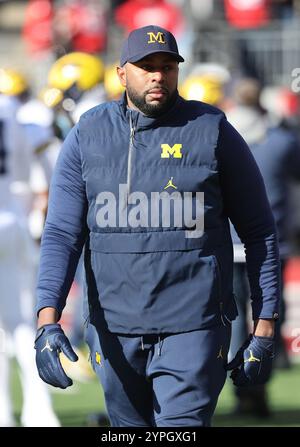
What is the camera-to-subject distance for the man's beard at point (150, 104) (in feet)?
16.9

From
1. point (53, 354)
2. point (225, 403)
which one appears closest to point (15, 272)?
point (225, 403)

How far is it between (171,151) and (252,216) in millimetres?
402

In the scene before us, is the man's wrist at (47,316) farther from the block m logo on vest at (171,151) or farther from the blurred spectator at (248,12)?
the blurred spectator at (248,12)

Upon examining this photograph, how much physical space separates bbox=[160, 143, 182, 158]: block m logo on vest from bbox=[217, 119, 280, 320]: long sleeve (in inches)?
6.2

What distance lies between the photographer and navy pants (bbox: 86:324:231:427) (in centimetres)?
509

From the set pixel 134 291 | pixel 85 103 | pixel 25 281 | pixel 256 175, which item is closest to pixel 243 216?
pixel 256 175

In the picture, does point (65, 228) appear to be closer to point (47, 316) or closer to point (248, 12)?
point (47, 316)

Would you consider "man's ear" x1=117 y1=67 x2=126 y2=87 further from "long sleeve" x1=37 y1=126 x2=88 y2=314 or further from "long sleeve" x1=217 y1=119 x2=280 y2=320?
"long sleeve" x1=217 y1=119 x2=280 y2=320

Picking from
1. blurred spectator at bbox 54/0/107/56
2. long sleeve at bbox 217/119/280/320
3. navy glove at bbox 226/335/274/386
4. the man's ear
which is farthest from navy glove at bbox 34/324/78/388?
blurred spectator at bbox 54/0/107/56

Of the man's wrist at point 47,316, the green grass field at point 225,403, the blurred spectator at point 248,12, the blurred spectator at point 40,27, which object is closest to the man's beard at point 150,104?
the man's wrist at point 47,316

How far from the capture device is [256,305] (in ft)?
17.3

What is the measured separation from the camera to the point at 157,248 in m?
5.09

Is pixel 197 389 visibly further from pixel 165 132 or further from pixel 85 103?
pixel 85 103
